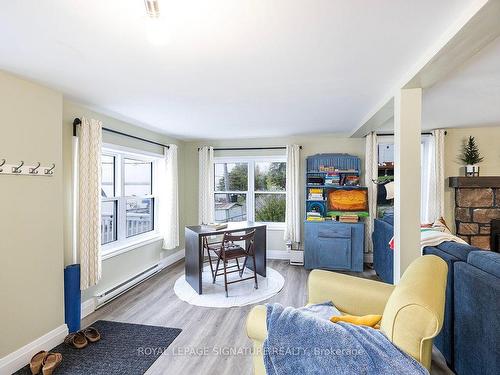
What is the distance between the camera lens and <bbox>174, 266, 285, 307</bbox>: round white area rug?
318 centimetres

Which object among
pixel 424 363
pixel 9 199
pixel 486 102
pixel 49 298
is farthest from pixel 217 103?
pixel 486 102

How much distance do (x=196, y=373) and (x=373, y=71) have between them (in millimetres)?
2639

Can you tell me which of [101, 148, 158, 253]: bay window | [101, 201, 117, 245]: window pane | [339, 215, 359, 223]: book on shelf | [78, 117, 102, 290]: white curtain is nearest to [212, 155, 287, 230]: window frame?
[339, 215, 359, 223]: book on shelf

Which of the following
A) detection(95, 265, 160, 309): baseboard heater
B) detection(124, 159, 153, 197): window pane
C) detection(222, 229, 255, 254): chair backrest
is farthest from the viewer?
detection(124, 159, 153, 197): window pane

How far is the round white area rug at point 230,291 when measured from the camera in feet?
10.4

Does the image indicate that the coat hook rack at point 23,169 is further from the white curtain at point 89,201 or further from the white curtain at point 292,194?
the white curtain at point 292,194

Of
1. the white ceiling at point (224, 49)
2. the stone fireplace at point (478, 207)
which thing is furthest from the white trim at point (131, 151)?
the stone fireplace at point (478, 207)

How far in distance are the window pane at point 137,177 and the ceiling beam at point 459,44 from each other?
3441mm

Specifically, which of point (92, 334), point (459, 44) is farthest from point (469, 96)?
point (92, 334)

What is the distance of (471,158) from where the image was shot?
4102 mm

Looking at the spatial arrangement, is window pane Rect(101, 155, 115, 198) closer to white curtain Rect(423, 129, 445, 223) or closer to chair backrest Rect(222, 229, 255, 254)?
chair backrest Rect(222, 229, 255, 254)

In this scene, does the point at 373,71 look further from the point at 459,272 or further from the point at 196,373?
the point at 196,373

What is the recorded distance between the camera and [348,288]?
1907 mm

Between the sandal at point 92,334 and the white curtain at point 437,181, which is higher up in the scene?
the white curtain at point 437,181
